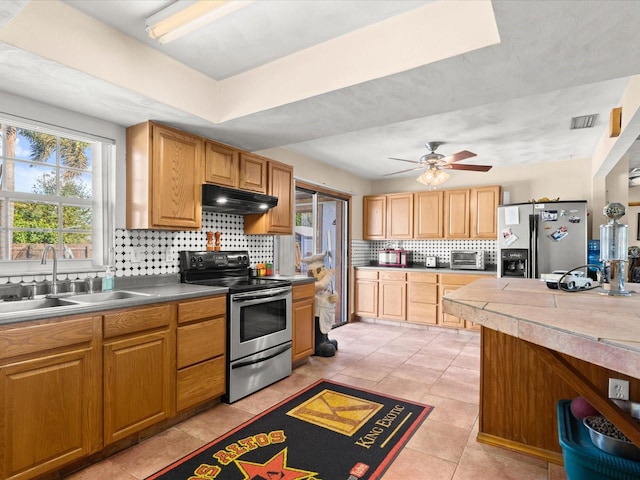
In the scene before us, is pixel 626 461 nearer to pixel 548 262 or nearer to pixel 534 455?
pixel 534 455

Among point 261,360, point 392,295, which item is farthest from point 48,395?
point 392,295

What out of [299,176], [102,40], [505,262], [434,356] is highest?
[102,40]

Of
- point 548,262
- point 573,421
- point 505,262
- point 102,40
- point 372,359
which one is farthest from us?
point 505,262

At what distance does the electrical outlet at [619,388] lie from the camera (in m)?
1.73

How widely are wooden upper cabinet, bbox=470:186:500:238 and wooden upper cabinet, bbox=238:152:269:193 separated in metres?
3.16

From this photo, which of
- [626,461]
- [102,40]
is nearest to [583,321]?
[626,461]

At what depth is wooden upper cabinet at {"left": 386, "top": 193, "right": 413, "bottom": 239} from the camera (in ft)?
18.8

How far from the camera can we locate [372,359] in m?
3.96

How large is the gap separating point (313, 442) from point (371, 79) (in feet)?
7.41

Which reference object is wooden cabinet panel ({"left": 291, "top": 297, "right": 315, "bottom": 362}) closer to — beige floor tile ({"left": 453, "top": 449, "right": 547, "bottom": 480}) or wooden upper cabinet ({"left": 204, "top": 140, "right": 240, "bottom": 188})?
wooden upper cabinet ({"left": 204, "top": 140, "right": 240, "bottom": 188})

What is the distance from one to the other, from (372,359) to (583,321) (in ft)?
9.76

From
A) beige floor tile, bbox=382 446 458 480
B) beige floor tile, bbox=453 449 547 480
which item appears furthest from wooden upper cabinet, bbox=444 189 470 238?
beige floor tile, bbox=382 446 458 480

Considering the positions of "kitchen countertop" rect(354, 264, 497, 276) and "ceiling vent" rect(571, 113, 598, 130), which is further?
"kitchen countertop" rect(354, 264, 497, 276)

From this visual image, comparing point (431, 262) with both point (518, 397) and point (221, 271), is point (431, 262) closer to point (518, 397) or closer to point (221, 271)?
point (221, 271)
